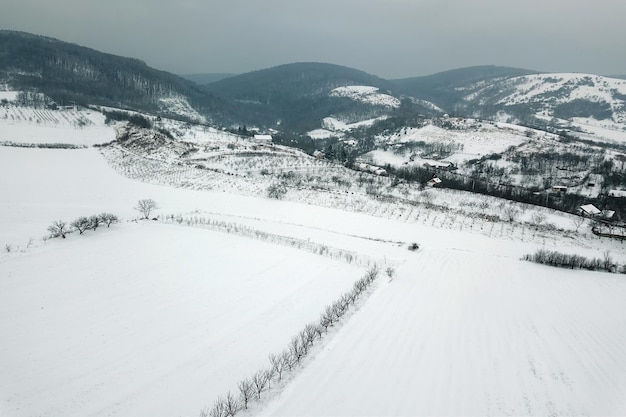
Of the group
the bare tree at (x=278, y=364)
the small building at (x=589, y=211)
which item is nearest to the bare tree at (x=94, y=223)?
the bare tree at (x=278, y=364)

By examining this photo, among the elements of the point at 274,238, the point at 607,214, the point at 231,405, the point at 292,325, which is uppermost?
the point at 607,214

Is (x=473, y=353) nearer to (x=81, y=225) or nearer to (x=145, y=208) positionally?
(x=81, y=225)

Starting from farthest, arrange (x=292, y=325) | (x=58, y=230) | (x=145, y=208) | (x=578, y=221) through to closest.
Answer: (x=578, y=221)
(x=145, y=208)
(x=58, y=230)
(x=292, y=325)

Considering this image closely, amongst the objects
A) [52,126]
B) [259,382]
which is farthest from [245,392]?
[52,126]

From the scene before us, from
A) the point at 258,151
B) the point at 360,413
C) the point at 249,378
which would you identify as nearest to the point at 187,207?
the point at 249,378

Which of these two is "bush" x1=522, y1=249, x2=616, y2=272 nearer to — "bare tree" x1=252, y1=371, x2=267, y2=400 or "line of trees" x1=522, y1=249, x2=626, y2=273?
"line of trees" x1=522, y1=249, x2=626, y2=273

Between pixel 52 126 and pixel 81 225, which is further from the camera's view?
pixel 52 126

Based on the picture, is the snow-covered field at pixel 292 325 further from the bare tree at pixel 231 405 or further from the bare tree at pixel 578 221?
the bare tree at pixel 578 221
